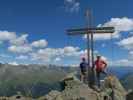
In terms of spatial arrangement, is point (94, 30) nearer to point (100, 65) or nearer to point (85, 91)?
point (100, 65)

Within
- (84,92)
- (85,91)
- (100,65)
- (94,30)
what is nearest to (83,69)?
(100,65)

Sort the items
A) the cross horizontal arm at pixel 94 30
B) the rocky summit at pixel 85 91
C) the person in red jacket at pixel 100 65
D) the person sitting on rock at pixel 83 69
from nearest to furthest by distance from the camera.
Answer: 1. the rocky summit at pixel 85 91
2. the person in red jacket at pixel 100 65
3. the person sitting on rock at pixel 83 69
4. the cross horizontal arm at pixel 94 30

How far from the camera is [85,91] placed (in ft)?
123

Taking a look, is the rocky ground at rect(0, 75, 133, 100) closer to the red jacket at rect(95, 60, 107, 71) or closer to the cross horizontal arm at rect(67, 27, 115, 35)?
the red jacket at rect(95, 60, 107, 71)

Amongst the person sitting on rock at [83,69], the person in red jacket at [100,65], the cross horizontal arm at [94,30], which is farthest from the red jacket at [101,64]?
the cross horizontal arm at [94,30]

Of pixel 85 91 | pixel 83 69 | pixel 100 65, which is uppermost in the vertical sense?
pixel 100 65

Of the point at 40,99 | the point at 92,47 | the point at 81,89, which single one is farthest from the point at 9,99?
the point at 92,47

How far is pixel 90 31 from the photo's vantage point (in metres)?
46.5

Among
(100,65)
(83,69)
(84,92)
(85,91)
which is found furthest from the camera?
(83,69)

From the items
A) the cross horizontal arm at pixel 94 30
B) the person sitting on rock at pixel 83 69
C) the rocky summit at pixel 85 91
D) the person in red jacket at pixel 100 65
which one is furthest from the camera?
the cross horizontal arm at pixel 94 30

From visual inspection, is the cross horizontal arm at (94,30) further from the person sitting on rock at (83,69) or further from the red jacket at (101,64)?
the red jacket at (101,64)

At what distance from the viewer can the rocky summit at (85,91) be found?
3697 cm

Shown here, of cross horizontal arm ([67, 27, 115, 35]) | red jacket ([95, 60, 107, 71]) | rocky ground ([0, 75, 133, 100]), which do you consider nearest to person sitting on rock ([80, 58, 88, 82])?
red jacket ([95, 60, 107, 71])

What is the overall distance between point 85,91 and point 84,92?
22 centimetres
